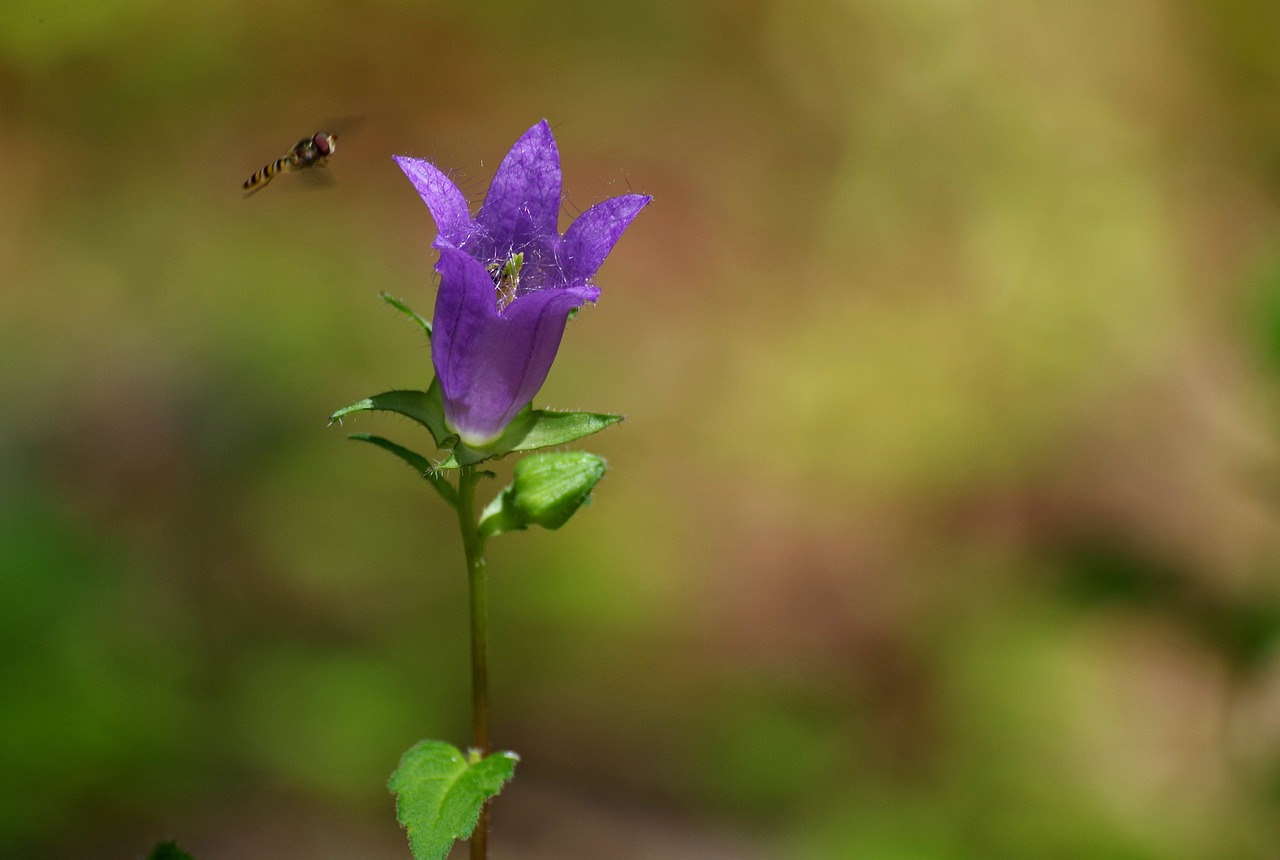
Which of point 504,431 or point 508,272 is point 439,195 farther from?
point 504,431

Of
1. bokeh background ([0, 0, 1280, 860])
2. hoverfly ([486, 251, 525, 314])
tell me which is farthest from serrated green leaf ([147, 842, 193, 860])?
bokeh background ([0, 0, 1280, 860])

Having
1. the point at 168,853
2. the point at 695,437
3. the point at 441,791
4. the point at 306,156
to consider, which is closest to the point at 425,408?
the point at 441,791

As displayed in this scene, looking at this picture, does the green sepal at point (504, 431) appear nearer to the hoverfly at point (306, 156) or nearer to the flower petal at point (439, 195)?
the flower petal at point (439, 195)

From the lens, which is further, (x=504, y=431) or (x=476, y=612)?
(x=504, y=431)

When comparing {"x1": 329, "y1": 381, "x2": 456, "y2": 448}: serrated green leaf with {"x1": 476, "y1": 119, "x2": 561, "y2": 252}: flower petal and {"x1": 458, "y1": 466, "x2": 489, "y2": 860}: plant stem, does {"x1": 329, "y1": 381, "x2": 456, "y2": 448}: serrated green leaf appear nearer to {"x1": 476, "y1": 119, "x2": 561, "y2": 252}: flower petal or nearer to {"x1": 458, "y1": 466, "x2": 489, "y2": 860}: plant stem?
{"x1": 458, "y1": 466, "x2": 489, "y2": 860}: plant stem

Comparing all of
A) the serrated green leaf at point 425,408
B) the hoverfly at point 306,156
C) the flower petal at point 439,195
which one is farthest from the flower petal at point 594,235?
the hoverfly at point 306,156

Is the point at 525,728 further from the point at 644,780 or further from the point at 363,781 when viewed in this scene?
the point at 363,781
